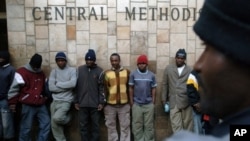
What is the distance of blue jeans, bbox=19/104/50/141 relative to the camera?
5.79m

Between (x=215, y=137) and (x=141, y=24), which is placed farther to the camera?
(x=141, y=24)

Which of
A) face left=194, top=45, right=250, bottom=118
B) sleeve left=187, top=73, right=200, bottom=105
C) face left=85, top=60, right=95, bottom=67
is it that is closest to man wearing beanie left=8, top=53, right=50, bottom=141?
face left=85, top=60, right=95, bottom=67

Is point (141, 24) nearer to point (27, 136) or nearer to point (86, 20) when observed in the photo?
point (86, 20)

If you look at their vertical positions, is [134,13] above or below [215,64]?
above

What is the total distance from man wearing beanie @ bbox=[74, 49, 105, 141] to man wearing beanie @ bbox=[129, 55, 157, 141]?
1.90ft

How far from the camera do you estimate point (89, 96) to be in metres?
5.80

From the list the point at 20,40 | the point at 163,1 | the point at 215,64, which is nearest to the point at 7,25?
the point at 20,40

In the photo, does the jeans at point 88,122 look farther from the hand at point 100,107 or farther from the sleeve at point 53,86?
the sleeve at point 53,86

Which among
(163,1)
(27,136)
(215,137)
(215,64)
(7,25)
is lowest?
(27,136)

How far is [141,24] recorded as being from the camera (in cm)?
605

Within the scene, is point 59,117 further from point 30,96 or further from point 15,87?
point 15,87

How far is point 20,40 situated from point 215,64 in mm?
5668

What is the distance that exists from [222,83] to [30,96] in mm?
5357

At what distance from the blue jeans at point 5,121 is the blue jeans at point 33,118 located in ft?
0.61
